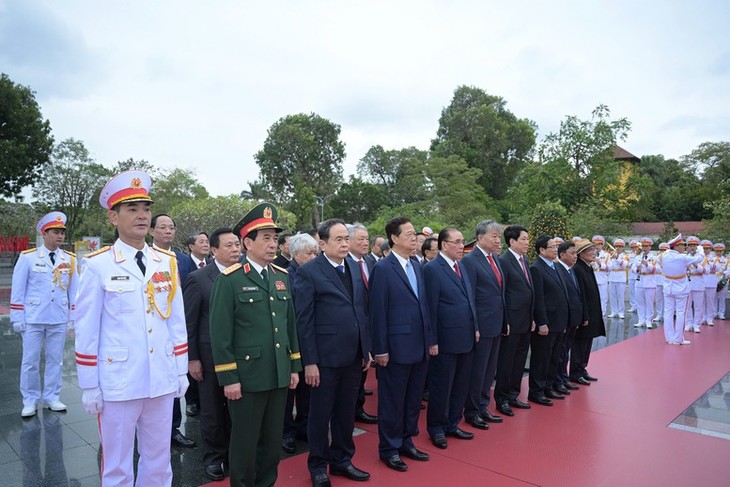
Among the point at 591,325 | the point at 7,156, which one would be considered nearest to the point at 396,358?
the point at 591,325

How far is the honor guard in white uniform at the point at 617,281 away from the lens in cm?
1128

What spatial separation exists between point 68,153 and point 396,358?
93.6 feet

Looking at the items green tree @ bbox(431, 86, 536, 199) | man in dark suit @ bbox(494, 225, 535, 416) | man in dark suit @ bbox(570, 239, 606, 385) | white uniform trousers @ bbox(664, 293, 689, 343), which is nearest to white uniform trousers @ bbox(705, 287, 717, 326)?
white uniform trousers @ bbox(664, 293, 689, 343)

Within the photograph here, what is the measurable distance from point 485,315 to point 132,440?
310 centimetres

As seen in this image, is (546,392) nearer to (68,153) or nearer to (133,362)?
(133,362)

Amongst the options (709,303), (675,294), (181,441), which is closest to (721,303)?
(709,303)

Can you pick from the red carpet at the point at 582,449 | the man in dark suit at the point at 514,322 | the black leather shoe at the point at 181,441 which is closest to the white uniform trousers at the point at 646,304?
the red carpet at the point at 582,449

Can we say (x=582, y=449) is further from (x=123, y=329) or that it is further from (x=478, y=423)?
(x=123, y=329)

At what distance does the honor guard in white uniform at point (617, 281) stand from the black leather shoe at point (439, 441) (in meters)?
8.92

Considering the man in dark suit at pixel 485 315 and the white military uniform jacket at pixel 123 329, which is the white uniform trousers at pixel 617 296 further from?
the white military uniform jacket at pixel 123 329

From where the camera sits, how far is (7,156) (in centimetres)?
2078

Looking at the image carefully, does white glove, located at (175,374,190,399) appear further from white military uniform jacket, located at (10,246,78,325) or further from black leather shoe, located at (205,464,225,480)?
white military uniform jacket, located at (10,246,78,325)

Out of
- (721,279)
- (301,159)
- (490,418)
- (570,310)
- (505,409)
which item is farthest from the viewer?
(301,159)

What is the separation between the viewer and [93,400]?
237 cm
